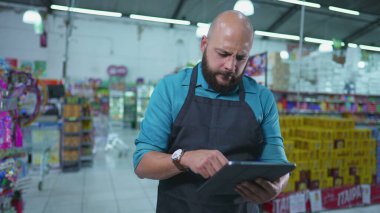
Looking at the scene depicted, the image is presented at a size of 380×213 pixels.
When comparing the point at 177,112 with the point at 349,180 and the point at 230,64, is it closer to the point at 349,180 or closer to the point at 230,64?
the point at 230,64

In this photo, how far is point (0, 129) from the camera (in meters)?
2.44

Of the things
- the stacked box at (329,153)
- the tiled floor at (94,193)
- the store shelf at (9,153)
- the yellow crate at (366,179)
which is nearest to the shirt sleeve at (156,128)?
the store shelf at (9,153)

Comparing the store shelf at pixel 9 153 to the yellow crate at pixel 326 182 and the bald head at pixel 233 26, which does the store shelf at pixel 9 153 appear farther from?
the yellow crate at pixel 326 182

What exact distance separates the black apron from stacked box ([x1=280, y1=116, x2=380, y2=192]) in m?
2.63

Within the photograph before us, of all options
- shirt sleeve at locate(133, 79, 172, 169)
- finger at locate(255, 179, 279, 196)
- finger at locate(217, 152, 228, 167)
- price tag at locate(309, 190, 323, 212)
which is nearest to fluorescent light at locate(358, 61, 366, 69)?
price tag at locate(309, 190, 323, 212)

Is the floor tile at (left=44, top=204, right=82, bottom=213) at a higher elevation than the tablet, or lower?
lower

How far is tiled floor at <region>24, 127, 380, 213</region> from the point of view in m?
3.89

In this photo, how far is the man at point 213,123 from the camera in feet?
3.64

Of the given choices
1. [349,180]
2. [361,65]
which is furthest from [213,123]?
[361,65]

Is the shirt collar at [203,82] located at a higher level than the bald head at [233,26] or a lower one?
lower

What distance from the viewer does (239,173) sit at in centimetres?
91

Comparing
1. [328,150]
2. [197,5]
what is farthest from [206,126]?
[197,5]

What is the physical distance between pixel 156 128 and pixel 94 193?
12.5ft

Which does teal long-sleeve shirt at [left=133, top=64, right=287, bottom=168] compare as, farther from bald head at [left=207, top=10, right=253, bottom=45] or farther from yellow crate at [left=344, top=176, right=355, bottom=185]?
yellow crate at [left=344, top=176, right=355, bottom=185]
